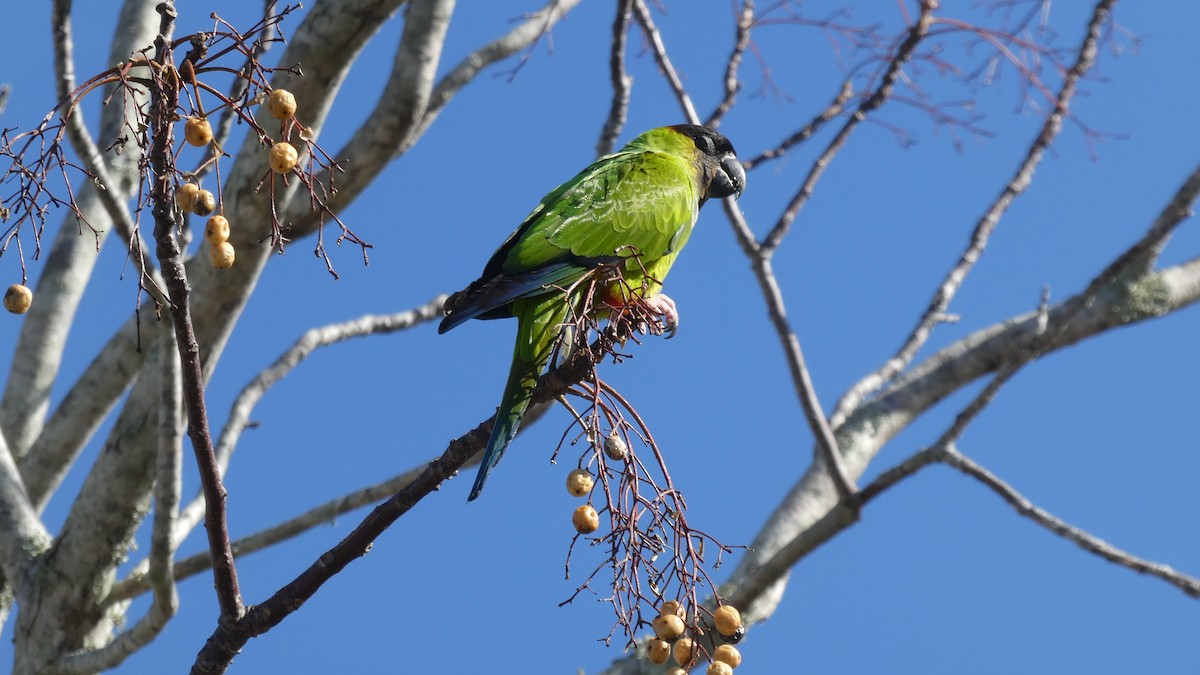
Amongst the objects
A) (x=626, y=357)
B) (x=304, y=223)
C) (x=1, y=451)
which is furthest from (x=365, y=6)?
(x=626, y=357)

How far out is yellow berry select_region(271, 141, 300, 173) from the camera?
6.54 feet

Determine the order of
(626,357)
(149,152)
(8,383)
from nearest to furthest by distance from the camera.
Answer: (149,152) < (626,357) < (8,383)

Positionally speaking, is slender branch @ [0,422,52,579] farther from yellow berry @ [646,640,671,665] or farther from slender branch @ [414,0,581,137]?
yellow berry @ [646,640,671,665]

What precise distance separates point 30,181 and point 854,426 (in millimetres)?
4269

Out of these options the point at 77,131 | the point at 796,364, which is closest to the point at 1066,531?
the point at 796,364

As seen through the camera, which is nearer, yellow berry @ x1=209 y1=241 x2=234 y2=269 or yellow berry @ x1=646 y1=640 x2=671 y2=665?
yellow berry @ x1=209 y1=241 x2=234 y2=269

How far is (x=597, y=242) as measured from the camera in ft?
11.8

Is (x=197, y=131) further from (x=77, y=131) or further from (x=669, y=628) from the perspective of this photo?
(x=77, y=131)

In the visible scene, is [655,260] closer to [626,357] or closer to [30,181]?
[626,357]

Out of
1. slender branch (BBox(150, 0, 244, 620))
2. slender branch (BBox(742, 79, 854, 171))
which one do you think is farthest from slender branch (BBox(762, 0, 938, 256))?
slender branch (BBox(150, 0, 244, 620))

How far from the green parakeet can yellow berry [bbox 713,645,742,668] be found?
0.62 meters

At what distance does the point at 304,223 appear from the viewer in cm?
483

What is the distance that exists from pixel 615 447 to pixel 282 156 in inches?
35.8

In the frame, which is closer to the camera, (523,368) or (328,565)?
(328,565)
